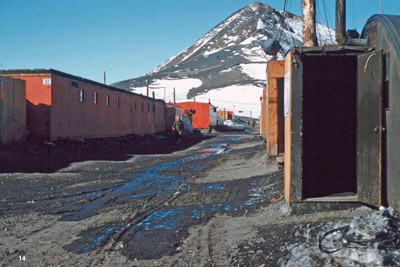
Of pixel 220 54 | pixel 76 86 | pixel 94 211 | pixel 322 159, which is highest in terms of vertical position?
pixel 220 54

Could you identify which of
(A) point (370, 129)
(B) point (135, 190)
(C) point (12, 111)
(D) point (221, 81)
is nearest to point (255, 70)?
(D) point (221, 81)

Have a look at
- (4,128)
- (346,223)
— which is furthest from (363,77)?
(4,128)

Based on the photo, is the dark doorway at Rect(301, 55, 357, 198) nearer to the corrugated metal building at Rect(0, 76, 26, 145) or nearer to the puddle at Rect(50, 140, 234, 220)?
the puddle at Rect(50, 140, 234, 220)

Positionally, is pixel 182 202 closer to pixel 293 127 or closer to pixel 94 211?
pixel 94 211

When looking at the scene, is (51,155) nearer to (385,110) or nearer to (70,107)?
(70,107)

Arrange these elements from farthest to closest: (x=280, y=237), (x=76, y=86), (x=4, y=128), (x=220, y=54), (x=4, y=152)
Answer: (x=220, y=54) → (x=76, y=86) → (x=4, y=128) → (x=4, y=152) → (x=280, y=237)

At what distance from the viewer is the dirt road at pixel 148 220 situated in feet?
14.2

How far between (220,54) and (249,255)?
197611 mm

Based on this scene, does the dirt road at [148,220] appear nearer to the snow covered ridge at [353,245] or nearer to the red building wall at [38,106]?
the snow covered ridge at [353,245]

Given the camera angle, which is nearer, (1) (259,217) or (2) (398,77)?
(2) (398,77)

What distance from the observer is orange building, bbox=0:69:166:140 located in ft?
59.3

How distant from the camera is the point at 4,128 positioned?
16250 mm

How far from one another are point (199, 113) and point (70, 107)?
3177 centimetres

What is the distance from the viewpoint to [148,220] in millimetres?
5984
